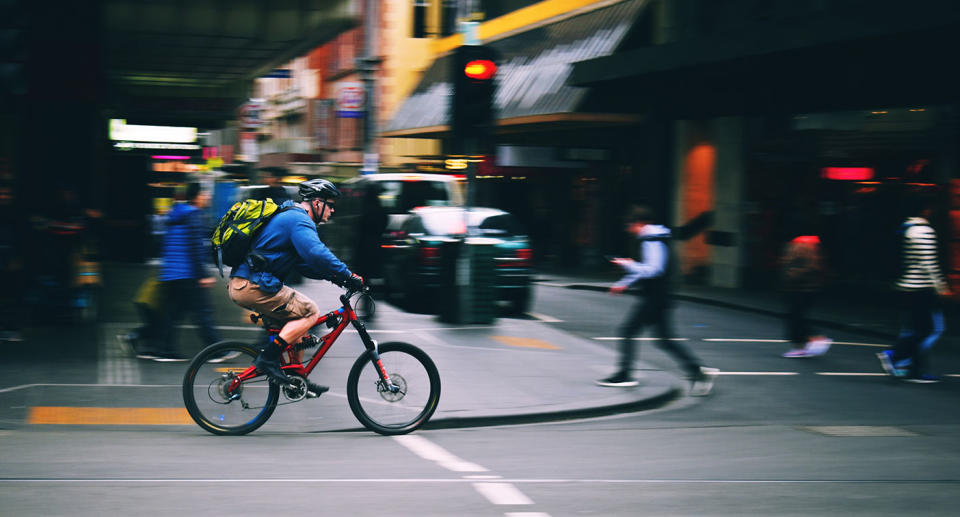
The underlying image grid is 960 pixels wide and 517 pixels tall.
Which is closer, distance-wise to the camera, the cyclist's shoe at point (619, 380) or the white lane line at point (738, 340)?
the cyclist's shoe at point (619, 380)

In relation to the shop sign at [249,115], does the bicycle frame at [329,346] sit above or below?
below

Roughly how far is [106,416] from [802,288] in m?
7.29

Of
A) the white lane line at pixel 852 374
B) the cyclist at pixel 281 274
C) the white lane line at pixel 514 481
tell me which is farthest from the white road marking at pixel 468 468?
the white lane line at pixel 852 374

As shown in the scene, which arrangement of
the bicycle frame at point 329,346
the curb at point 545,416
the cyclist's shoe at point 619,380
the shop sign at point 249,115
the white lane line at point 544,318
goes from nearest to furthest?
1. the bicycle frame at point 329,346
2. the curb at point 545,416
3. the cyclist's shoe at point 619,380
4. the white lane line at point 544,318
5. the shop sign at point 249,115

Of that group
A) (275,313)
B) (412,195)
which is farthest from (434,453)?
(412,195)

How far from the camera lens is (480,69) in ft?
40.9

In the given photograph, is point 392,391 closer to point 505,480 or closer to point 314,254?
point 314,254

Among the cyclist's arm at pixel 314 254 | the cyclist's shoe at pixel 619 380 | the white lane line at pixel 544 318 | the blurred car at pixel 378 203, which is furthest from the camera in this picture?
the blurred car at pixel 378 203

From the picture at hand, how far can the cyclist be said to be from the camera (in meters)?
7.44

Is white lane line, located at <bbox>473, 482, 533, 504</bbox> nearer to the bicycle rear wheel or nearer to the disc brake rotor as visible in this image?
the disc brake rotor

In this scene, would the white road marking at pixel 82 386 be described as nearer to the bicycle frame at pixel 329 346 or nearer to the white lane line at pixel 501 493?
the bicycle frame at pixel 329 346

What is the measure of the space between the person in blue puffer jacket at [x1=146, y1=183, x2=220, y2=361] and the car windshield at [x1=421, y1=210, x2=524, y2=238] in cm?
554

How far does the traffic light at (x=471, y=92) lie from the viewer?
12.4 metres

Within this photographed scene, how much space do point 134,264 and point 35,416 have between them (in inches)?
601
